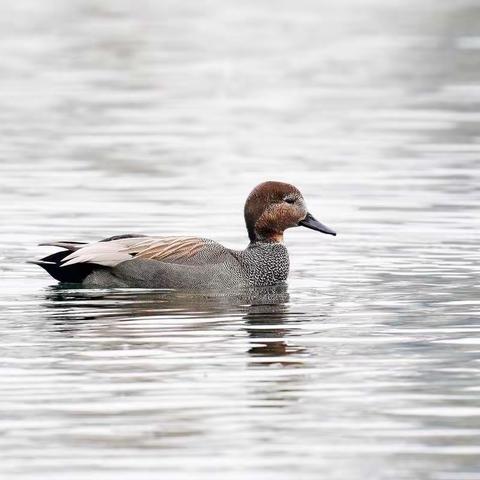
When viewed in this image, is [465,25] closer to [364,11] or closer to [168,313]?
[364,11]

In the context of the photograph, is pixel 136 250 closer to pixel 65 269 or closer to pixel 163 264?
pixel 163 264

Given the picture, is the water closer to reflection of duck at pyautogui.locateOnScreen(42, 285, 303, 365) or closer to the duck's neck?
reflection of duck at pyautogui.locateOnScreen(42, 285, 303, 365)

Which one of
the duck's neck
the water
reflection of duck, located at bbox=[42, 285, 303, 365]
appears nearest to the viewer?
the water

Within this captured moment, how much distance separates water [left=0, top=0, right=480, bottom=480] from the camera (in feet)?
30.9

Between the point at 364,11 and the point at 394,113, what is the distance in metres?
23.4

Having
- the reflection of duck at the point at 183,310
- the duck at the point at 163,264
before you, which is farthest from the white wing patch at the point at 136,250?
the reflection of duck at the point at 183,310

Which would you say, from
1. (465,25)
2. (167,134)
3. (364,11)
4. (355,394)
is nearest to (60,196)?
(167,134)

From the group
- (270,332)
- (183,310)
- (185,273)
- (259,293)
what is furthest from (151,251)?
(270,332)

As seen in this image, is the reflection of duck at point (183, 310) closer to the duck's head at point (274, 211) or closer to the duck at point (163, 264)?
the duck at point (163, 264)

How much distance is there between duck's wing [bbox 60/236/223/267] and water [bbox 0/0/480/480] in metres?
0.31

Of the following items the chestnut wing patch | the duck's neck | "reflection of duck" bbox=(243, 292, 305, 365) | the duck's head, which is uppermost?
the duck's head

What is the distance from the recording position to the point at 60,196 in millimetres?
19578

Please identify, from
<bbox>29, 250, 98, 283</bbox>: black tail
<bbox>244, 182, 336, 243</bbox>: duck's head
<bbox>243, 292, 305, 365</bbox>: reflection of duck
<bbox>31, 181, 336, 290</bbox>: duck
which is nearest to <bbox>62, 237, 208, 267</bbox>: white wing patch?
<bbox>31, 181, 336, 290</bbox>: duck

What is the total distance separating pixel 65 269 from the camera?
47.6 ft
